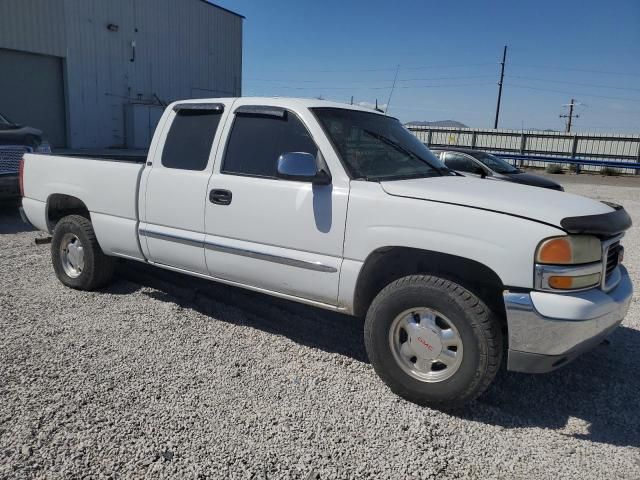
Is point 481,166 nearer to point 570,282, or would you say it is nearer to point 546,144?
point 570,282

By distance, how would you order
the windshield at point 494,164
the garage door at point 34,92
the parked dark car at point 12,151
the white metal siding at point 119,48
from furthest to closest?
1. the white metal siding at point 119,48
2. the garage door at point 34,92
3. the windshield at point 494,164
4. the parked dark car at point 12,151

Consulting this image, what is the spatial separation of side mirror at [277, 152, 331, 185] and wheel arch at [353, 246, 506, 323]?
61 centimetres

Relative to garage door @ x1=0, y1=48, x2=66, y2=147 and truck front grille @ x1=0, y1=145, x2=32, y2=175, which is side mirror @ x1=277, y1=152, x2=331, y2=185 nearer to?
truck front grille @ x1=0, y1=145, x2=32, y2=175

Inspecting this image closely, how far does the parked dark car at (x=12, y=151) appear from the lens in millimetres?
8398

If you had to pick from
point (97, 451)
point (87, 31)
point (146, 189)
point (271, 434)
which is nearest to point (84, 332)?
point (146, 189)

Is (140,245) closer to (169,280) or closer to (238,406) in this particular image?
(169,280)

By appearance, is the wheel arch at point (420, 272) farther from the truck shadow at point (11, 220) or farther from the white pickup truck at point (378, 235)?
the truck shadow at point (11, 220)

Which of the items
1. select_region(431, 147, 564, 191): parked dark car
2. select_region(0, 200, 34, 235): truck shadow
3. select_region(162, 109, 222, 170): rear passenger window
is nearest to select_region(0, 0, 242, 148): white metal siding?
select_region(0, 200, 34, 235): truck shadow

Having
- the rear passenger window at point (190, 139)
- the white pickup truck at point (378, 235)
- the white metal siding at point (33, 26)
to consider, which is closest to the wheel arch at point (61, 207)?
the white pickup truck at point (378, 235)

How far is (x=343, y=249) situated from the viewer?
345 cm

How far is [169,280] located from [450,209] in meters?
3.59

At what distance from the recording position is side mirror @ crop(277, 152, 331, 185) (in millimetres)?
3438

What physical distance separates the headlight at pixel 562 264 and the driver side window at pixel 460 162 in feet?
31.2

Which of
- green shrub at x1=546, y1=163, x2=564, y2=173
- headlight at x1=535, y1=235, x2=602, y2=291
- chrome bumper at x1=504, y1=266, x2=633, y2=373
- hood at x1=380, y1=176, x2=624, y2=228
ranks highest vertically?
hood at x1=380, y1=176, x2=624, y2=228
